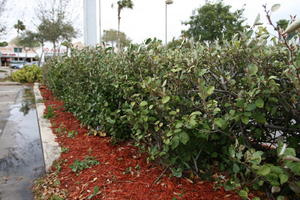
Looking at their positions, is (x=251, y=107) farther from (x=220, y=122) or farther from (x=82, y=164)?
(x=82, y=164)

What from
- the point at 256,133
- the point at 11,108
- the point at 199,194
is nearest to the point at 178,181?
the point at 199,194

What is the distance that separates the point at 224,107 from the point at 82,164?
6.11 ft

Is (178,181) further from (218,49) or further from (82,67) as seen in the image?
(82,67)

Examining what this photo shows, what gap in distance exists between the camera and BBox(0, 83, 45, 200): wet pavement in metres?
2.67

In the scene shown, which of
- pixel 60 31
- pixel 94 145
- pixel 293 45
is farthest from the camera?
pixel 60 31

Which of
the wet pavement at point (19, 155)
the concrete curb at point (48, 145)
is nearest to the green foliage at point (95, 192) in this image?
the wet pavement at point (19, 155)

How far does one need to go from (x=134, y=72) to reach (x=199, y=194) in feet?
4.98

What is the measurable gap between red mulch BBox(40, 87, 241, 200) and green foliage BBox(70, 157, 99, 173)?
0.19 ft

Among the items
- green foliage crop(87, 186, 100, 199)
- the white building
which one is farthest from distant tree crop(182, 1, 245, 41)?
the white building

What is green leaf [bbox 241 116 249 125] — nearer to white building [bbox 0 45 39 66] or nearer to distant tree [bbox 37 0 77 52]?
distant tree [bbox 37 0 77 52]

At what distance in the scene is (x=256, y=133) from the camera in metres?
2.04

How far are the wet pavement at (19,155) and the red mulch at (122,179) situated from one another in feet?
1.32

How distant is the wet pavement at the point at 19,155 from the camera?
8.75 ft

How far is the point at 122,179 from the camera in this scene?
250 centimetres
